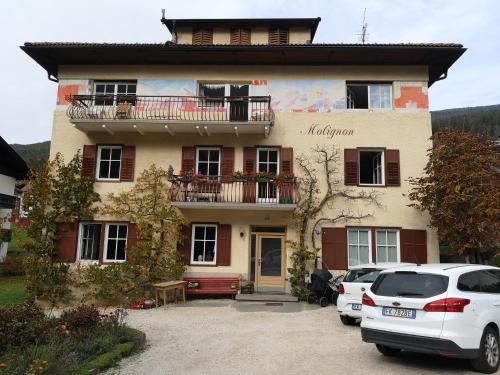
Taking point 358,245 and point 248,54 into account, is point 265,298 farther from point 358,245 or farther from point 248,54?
point 248,54

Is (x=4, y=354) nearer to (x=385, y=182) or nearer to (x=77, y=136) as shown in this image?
(x=77, y=136)

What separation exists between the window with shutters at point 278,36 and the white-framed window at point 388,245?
9487 millimetres

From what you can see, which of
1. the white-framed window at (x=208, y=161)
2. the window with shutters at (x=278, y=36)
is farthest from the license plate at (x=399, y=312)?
the window with shutters at (x=278, y=36)

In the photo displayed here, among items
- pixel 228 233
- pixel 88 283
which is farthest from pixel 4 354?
pixel 228 233

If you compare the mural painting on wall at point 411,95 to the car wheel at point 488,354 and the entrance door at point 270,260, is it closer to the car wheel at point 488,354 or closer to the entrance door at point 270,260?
the entrance door at point 270,260

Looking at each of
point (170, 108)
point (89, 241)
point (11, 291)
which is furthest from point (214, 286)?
point (11, 291)

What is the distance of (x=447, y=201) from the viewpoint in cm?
1313

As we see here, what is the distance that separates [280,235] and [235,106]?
5.20 m

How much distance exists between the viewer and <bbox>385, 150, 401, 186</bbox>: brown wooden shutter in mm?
15227

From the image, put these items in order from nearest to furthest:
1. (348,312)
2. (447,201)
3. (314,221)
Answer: (348,312)
(447,201)
(314,221)

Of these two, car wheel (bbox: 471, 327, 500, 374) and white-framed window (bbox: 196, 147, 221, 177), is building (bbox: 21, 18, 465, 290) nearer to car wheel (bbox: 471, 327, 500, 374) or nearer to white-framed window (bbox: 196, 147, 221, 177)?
white-framed window (bbox: 196, 147, 221, 177)

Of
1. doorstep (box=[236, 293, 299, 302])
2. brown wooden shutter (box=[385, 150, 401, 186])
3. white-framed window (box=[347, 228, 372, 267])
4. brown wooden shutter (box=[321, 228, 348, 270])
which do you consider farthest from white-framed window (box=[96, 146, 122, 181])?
brown wooden shutter (box=[385, 150, 401, 186])

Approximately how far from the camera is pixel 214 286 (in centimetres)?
1458

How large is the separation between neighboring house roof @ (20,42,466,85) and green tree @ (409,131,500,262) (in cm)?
322
